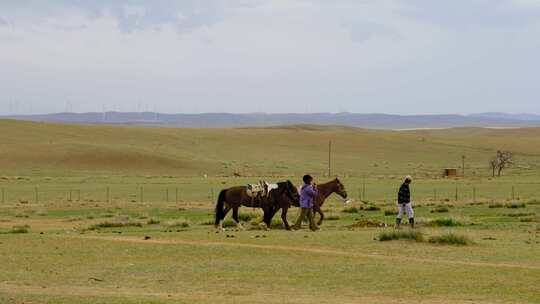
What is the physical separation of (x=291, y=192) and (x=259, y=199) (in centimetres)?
97

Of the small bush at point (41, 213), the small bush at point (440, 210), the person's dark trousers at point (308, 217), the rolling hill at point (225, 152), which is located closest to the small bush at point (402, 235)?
the person's dark trousers at point (308, 217)

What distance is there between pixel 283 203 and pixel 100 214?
39.0ft

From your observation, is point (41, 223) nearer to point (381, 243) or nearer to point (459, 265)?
point (381, 243)

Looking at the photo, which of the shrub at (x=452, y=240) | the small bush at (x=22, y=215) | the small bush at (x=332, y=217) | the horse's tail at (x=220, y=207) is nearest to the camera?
the shrub at (x=452, y=240)

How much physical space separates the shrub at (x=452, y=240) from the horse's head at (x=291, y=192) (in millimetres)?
5467

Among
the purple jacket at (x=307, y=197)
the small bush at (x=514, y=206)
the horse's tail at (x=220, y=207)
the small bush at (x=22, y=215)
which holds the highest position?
the purple jacket at (x=307, y=197)

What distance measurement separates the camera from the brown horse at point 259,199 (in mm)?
26953

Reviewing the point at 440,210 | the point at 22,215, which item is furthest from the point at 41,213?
the point at 440,210

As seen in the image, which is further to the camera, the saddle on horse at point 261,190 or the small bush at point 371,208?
the small bush at point 371,208

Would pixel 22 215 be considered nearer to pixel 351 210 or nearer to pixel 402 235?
pixel 351 210

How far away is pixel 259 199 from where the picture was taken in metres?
27.0

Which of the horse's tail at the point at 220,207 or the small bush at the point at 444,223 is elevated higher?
the horse's tail at the point at 220,207

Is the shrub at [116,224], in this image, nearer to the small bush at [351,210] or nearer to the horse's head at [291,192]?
the horse's head at [291,192]

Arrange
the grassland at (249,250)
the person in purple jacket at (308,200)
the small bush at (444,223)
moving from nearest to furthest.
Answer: the grassland at (249,250) < the person in purple jacket at (308,200) < the small bush at (444,223)
